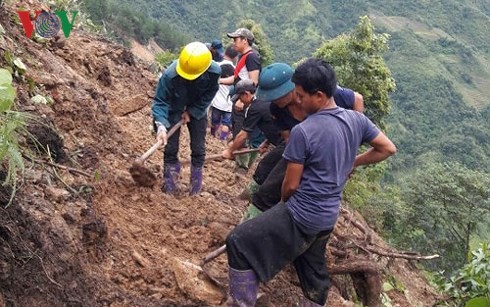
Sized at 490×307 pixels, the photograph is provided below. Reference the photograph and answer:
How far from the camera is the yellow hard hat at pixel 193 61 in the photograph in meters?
4.51

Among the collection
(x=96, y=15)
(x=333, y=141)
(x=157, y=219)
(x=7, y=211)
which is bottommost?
(x=96, y=15)

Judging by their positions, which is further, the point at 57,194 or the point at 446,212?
the point at 446,212

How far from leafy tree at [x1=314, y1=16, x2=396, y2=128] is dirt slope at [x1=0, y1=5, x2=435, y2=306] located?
32.2ft

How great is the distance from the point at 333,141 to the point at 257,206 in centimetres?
100

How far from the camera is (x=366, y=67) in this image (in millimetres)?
16016

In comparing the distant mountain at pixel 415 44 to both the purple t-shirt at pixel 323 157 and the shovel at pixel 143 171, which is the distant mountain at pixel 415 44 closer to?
the shovel at pixel 143 171

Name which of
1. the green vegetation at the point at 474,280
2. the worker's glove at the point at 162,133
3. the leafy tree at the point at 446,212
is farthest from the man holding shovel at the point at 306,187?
the leafy tree at the point at 446,212

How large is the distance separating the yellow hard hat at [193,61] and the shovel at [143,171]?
1.65ft

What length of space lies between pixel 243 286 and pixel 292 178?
0.65 meters

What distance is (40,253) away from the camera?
2.72 meters

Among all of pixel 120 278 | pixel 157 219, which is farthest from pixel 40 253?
pixel 157 219

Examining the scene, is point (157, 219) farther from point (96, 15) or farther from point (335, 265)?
point (96, 15)

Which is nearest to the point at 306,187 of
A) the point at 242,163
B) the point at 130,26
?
the point at 242,163

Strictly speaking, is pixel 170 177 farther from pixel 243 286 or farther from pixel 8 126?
pixel 8 126
